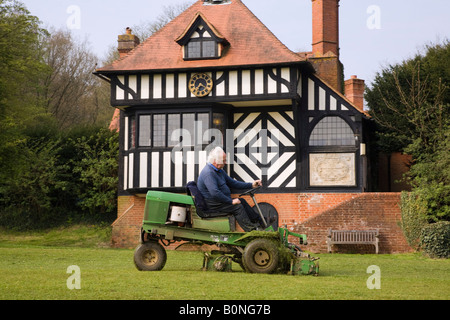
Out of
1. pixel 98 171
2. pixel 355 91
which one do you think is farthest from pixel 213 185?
pixel 355 91

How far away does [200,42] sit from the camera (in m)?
23.3

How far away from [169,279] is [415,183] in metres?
15.4

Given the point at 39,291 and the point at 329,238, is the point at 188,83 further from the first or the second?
the point at 39,291

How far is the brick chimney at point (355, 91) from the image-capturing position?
27.2 metres

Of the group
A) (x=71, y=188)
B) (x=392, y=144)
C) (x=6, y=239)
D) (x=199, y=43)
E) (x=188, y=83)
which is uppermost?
(x=199, y=43)

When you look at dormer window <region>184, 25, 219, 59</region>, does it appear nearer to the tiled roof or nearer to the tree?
the tiled roof

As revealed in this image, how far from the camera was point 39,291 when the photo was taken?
8695mm

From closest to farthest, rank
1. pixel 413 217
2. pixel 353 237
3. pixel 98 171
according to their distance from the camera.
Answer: pixel 413 217, pixel 353 237, pixel 98 171

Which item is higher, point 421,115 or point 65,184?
point 421,115

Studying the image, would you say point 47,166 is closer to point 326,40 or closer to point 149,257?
point 326,40

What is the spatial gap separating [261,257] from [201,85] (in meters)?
12.5

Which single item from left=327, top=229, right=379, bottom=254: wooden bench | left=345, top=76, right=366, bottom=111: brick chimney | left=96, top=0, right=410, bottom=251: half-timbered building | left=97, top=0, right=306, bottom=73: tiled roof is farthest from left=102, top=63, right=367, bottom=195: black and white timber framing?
left=345, top=76, right=366, bottom=111: brick chimney

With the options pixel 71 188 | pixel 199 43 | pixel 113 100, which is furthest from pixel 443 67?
pixel 71 188

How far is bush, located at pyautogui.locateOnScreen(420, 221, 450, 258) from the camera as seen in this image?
18359 mm
